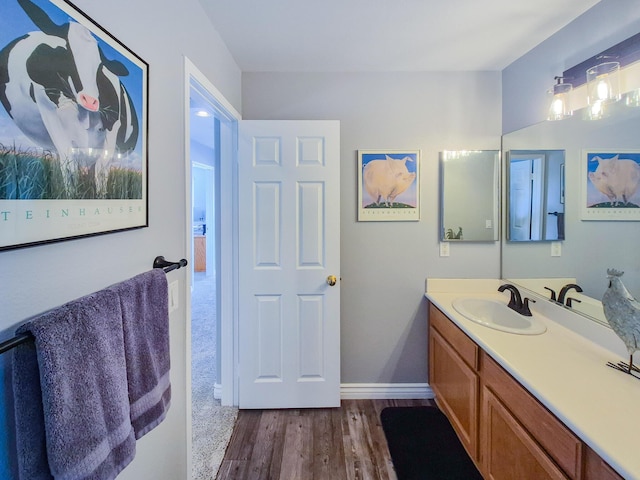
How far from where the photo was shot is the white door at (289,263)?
211 centimetres

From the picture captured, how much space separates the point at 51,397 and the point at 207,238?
5855mm

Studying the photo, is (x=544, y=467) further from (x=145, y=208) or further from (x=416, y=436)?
(x=145, y=208)

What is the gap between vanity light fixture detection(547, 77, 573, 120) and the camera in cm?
168

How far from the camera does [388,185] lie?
228 centimetres

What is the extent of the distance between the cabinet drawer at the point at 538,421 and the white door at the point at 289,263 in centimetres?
106

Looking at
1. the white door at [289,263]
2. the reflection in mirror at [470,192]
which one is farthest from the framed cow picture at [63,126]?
the reflection in mirror at [470,192]

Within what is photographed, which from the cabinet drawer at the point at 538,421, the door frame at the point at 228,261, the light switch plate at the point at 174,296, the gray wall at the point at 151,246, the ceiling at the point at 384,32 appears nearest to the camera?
the gray wall at the point at 151,246

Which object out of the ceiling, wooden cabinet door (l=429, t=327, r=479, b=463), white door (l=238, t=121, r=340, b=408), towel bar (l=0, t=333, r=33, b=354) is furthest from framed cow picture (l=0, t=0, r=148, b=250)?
wooden cabinet door (l=429, t=327, r=479, b=463)

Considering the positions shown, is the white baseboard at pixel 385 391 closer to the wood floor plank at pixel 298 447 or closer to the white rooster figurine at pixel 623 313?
the wood floor plank at pixel 298 447

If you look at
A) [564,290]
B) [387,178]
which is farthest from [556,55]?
[564,290]

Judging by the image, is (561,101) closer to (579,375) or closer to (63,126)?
(579,375)

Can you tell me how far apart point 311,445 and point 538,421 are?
4.37 feet

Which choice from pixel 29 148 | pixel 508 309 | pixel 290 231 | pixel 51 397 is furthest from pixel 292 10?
pixel 508 309

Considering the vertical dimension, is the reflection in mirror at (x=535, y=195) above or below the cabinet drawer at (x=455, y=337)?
above
